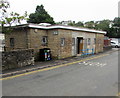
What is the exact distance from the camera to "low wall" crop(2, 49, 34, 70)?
357 inches

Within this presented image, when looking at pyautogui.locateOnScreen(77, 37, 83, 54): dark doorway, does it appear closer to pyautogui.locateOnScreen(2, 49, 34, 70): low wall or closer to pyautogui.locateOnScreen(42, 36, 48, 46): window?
pyautogui.locateOnScreen(42, 36, 48, 46): window

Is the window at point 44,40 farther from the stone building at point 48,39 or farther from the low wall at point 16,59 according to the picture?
the low wall at point 16,59

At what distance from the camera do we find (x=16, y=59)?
970 cm

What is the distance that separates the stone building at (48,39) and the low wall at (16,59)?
7.88 ft

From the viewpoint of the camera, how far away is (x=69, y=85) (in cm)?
635

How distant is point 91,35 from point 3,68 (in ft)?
44.9

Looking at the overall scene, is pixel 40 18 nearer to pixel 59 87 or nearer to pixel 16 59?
pixel 16 59

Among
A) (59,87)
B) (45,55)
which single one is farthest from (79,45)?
(59,87)

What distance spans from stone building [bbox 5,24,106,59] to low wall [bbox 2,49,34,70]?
2.40 m

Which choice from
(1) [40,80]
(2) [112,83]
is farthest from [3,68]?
(2) [112,83]

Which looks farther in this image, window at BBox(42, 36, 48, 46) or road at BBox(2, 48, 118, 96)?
window at BBox(42, 36, 48, 46)

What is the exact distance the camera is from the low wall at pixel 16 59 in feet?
29.8

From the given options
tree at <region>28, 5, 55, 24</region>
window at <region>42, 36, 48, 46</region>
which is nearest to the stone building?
window at <region>42, 36, 48, 46</region>

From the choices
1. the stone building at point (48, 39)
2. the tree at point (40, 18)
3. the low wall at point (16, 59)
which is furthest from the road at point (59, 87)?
the tree at point (40, 18)
